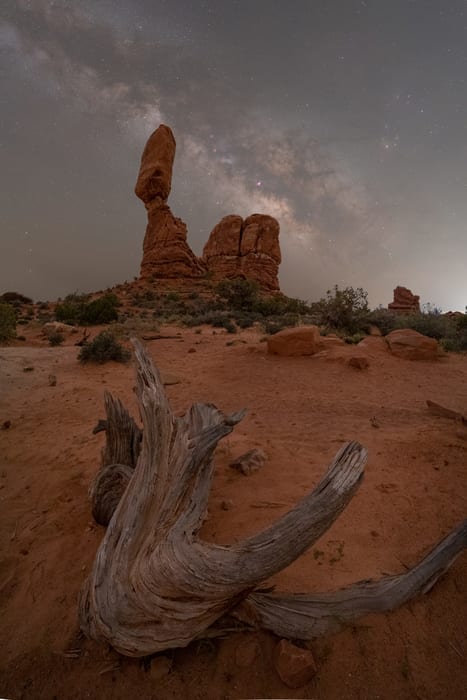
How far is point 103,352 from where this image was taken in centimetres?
955

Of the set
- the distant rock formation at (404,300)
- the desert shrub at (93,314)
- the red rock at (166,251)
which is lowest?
the desert shrub at (93,314)

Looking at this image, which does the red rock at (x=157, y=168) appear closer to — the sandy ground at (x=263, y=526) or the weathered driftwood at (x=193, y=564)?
the sandy ground at (x=263, y=526)

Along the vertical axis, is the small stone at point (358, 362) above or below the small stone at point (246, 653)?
above

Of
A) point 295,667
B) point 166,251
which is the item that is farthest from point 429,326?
point 166,251

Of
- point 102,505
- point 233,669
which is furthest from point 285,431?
point 233,669

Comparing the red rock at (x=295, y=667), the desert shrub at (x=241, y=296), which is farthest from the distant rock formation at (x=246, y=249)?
the red rock at (x=295, y=667)

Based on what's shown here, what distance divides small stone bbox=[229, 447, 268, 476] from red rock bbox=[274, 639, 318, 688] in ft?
6.68

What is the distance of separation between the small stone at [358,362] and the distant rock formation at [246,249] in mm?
33527

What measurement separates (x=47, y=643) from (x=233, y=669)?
3.85ft

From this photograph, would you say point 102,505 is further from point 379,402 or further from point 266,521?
point 379,402

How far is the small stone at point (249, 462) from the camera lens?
3.80 m

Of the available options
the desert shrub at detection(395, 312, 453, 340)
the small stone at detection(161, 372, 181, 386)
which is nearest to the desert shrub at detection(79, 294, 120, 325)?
the small stone at detection(161, 372, 181, 386)

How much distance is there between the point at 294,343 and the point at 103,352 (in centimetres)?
565

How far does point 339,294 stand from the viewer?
587 inches
